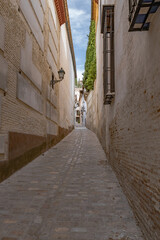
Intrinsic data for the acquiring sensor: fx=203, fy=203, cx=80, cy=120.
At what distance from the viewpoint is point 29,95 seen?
7.18 meters

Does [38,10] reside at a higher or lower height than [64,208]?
higher

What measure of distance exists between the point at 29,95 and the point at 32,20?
114 inches

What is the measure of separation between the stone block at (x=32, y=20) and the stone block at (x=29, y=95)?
2190 mm

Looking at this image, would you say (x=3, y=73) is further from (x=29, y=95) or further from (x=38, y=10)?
(x=38, y=10)

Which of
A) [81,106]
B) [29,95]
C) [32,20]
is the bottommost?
[29,95]

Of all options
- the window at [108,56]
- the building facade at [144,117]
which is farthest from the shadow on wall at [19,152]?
the building facade at [144,117]

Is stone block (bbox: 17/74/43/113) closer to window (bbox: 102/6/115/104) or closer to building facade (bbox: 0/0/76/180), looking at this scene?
building facade (bbox: 0/0/76/180)

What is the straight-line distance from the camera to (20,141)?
618 centimetres

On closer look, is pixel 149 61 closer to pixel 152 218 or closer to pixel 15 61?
pixel 152 218

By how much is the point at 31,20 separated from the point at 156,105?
672cm

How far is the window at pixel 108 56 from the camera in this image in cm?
620

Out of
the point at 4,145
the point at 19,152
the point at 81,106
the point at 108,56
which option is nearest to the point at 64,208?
the point at 4,145

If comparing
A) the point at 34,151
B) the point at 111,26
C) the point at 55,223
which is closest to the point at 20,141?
the point at 34,151

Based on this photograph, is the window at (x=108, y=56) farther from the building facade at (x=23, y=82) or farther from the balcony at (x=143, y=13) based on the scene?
the balcony at (x=143, y=13)
